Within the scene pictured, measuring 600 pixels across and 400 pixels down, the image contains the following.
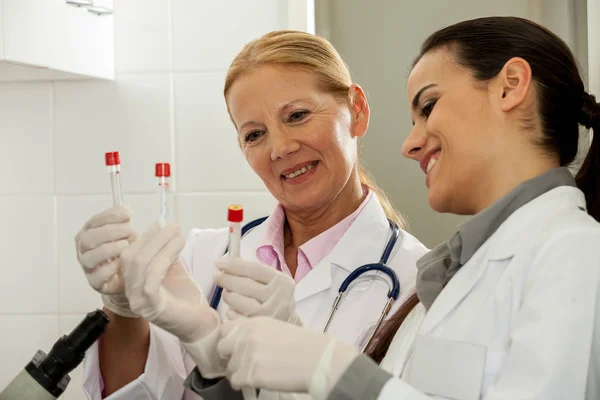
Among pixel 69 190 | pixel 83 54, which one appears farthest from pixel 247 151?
pixel 69 190

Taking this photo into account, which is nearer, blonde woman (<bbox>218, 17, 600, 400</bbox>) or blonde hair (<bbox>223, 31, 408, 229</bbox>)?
blonde woman (<bbox>218, 17, 600, 400</bbox>)

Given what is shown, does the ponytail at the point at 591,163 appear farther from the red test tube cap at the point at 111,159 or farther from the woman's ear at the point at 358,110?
the red test tube cap at the point at 111,159

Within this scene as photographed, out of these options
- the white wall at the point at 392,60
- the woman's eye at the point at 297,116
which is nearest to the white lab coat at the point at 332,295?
the woman's eye at the point at 297,116

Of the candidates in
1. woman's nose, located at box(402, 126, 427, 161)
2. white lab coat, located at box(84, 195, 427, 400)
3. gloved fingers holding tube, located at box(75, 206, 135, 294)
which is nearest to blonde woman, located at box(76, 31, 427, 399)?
white lab coat, located at box(84, 195, 427, 400)

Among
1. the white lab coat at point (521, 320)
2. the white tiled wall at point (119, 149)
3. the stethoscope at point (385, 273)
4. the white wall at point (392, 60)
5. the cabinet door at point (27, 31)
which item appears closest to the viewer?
the white lab coat at point (521, 320)

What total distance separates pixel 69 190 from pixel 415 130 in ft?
3.82

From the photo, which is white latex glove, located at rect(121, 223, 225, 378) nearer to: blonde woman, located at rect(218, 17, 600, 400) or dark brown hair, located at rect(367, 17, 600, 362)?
blonde woman, located at rect(218, 17, 600, 400)

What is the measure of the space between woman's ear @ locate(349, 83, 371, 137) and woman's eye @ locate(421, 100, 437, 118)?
1.39 feet

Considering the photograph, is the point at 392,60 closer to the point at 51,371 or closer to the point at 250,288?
the point at 250,288

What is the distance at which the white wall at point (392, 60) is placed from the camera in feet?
7.77

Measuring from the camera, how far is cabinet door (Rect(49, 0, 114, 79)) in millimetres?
1604

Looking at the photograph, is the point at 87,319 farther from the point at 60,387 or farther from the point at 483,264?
the point at 483,264

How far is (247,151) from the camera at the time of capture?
148 cm

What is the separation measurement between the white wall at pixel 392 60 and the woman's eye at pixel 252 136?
38.3 inches
